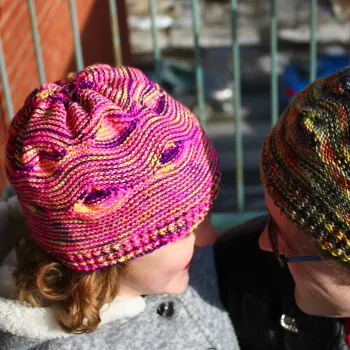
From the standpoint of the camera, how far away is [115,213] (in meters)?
1.47

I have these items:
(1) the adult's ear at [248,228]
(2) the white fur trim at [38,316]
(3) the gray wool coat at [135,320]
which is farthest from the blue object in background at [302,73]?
(2) the white fur trim at [38,316]

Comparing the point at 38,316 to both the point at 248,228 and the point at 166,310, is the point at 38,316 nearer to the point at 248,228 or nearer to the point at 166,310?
the point at 166,310

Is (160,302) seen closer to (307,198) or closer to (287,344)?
(287,344)

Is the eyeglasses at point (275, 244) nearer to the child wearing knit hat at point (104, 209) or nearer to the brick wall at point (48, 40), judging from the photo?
the child wearing knit hat at point (104, 209)

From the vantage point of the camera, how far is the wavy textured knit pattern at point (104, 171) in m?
1.43

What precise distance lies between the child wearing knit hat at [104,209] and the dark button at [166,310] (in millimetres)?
15

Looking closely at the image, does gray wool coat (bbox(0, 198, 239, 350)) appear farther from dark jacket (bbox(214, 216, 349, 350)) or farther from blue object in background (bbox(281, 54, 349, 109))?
blue object in background (bbox(281, 54, 349, 109))

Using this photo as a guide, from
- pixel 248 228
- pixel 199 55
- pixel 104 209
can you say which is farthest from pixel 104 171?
pixel 199 55

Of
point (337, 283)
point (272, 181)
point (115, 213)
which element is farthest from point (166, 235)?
point (337, 283)

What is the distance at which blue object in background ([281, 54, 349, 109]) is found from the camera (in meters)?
5.41

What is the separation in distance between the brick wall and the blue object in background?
1714mm

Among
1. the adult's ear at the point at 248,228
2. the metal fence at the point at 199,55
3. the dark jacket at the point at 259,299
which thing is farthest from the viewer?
the metal fence at the point at 199,55

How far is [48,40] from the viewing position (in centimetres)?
362

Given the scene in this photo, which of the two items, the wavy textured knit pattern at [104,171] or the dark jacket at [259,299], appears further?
the dark jacket at [259,299]
